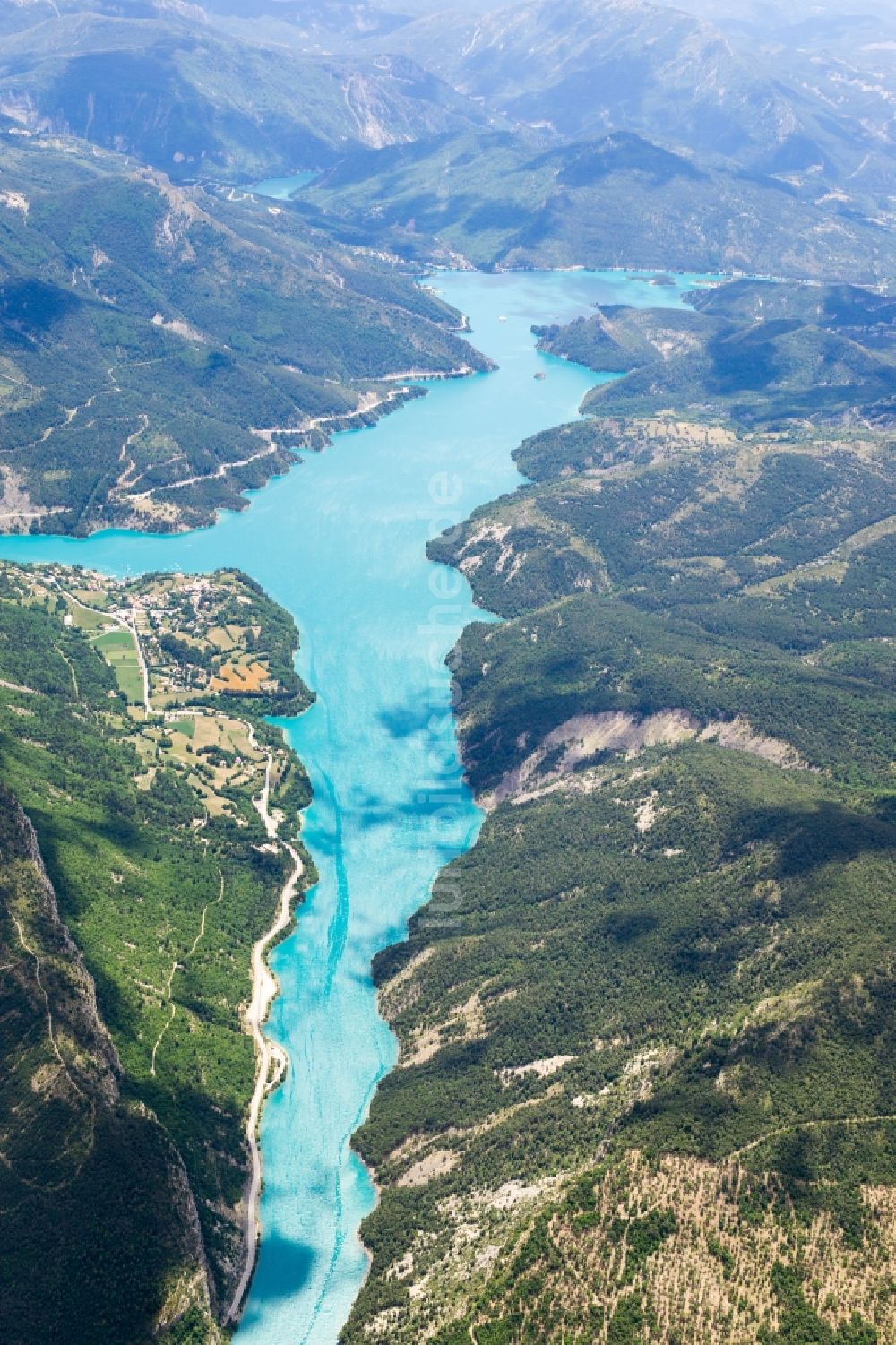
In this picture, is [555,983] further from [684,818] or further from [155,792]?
[155,792]

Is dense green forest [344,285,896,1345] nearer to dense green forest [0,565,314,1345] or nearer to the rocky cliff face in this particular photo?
dense green forest [0,565,314,1345]

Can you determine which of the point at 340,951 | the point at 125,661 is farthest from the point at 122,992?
the point at 125,661

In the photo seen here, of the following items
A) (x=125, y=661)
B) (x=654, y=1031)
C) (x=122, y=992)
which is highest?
(x=654, y=1031)

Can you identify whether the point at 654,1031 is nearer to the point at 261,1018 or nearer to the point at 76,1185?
the point at 261,1018

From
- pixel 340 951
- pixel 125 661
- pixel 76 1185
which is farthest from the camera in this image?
pixel 125 661

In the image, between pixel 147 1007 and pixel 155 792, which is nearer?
pixel 147 1007

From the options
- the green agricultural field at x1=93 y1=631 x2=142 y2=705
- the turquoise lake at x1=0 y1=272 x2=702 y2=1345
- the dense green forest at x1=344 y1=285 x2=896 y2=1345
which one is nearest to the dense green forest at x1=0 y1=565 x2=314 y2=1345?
the green agricultural field at x1=93 y1=631 x2=142 y2=705

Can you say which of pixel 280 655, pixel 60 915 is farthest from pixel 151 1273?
pixel 280 655
